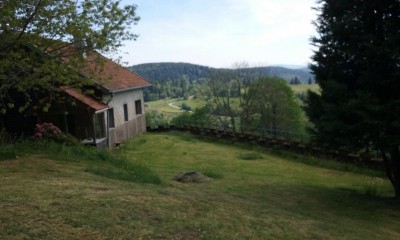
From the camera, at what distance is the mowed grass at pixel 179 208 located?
6961mm

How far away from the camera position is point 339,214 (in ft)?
40.6

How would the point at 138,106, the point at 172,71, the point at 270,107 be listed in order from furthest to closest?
the point at 172,71 → the point at 270,107 → the point at 138,106

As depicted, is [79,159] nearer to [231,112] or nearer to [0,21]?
[0,21]

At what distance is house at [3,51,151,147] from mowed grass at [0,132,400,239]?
20.7 ft

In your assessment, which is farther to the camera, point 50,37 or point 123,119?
point 123,119

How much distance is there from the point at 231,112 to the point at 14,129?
3220 centimetres

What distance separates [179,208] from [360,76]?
8.29 m

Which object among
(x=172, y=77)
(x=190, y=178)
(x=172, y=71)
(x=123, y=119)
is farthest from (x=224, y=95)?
(x=172, y=71)

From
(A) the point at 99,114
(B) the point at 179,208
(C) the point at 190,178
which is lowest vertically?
(C) the point at 190,178

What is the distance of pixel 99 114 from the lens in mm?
24969

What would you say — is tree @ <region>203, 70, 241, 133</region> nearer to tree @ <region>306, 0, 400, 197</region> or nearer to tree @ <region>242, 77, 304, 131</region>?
tree @ <region>242, 77, 304, 131</region>

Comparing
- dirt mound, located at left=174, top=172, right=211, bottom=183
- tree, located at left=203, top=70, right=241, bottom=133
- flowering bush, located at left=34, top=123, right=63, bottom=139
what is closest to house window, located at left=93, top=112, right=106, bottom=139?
flowering bush, located at left=34, top=123, right=63, bottom=139

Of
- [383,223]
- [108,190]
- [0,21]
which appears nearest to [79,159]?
[108,190]

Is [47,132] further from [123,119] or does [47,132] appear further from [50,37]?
[123,119]
